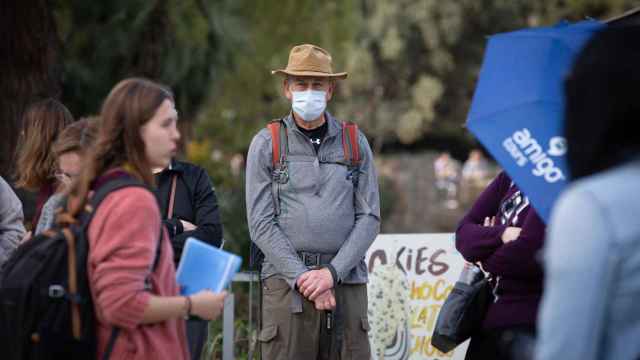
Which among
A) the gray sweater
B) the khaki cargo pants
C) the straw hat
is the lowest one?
the khaki cargo pants

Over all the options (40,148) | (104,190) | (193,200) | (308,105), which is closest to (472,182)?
(308,105)

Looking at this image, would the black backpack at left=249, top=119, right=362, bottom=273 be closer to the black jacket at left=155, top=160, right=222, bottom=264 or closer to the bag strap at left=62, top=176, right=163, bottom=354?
the black jacket at left=155, top=160, right=222, bottom=264

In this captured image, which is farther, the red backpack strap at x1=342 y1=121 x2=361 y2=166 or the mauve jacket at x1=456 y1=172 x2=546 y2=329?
the red backpack strap at x1=342 y1=121 x2=361 y2=166

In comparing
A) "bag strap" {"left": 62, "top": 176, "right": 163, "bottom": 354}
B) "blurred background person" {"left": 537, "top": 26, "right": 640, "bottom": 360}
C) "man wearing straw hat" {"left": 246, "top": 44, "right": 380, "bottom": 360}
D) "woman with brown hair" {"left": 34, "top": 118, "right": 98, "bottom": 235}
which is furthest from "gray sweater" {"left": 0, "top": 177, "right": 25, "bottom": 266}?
"blurred background person" {"left": 537, "top": 26, "right": 640, "bottom": 360}

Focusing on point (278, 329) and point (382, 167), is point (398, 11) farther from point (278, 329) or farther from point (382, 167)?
point (278, 329)

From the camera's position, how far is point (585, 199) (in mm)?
2473

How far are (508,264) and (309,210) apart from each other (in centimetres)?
134

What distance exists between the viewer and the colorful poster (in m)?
7.26

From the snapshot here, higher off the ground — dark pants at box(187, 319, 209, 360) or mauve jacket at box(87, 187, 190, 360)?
mauve jacket at box(87, 187, 190, 360)

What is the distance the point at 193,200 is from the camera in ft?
17.5

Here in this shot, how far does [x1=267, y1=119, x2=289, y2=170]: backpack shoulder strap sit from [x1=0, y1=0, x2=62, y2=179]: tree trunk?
13.9 ft

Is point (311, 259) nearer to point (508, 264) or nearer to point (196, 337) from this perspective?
point (196, 337)

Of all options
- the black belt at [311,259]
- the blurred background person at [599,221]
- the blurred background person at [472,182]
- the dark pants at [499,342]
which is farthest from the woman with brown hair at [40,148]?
the blurred background person at [472,182]

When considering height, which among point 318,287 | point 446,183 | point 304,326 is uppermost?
point 446,183
